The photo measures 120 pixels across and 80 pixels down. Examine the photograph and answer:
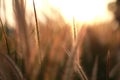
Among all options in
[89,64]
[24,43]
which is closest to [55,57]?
[24,43]

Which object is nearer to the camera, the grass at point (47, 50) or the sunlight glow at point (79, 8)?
the grass at point (47, 50)

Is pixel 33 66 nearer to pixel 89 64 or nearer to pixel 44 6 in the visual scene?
pixel 89 64

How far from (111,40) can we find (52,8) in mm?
267

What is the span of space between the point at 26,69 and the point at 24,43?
0.06m

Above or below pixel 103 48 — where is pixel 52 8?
→ above

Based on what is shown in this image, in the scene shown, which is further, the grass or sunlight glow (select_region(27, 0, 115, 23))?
sunlight glow (select_region(27, 0, 115, 23))

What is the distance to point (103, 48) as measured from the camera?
4.22 feet

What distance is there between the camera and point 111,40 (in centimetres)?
126

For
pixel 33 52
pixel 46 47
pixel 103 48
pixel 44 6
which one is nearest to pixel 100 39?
pixel 103 48

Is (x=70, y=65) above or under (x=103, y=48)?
above

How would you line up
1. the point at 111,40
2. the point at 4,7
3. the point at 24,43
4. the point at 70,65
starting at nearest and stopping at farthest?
the point at 70,65 → the point at 24,43 → the point at 4,7 → the point at 111,40

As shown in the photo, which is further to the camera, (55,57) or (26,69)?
(55,57)

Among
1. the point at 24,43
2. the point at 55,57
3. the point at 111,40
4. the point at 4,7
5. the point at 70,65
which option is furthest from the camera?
the point at 111,40

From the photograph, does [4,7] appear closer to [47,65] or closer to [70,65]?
[47,65]
